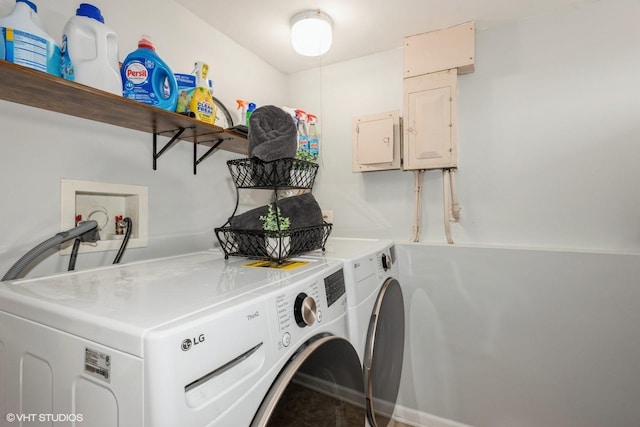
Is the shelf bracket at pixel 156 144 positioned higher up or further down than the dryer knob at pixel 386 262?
higher up

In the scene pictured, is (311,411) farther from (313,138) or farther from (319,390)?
(313,138)

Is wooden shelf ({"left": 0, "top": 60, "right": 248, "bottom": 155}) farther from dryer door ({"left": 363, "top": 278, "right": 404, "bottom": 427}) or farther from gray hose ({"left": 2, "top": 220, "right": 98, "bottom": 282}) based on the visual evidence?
dryer door ({"left": 363, "top": 278, "right": 404, "bottom": 427})

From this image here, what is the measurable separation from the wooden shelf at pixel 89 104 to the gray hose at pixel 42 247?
1.31ft

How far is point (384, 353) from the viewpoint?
132 cm

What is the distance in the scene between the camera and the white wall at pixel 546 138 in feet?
4.92

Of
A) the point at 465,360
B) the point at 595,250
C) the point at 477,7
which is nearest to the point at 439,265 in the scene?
the point at 465,360

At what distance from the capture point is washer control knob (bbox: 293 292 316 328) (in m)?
0.76

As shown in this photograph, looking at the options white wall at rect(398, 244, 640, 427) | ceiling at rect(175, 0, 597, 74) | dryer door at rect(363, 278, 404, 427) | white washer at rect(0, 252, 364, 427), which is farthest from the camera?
ceiling at rect(175, 0, 597, 74)

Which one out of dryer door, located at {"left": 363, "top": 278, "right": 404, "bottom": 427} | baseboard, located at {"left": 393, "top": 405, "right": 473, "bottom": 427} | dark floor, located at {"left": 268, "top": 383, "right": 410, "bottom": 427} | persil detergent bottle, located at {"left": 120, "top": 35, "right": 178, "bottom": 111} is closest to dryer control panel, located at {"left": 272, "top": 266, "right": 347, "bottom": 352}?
dark floor, located at {"left": 268, "top": 383, "right": 410, "bottom": 427}

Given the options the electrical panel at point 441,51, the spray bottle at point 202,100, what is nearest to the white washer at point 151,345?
the spray bottle at point 202,100

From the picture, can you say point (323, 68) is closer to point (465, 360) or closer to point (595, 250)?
point (595, 250)

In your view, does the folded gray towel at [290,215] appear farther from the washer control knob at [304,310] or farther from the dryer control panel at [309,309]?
the washer control knob at [304,310]

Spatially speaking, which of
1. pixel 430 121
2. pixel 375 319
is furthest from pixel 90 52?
pixel 430 121

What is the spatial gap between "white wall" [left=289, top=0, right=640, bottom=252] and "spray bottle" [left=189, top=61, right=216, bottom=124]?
46.4 inches
